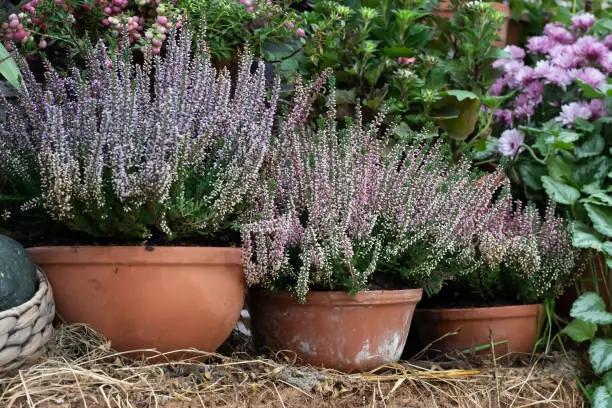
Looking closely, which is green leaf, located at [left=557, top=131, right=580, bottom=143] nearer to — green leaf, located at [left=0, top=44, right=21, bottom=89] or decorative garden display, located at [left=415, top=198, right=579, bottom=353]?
decorative garden display, located at [left=415, top=198, right=579, bottom=353]

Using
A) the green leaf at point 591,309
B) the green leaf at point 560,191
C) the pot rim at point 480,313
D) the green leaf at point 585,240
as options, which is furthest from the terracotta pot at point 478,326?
the green leaf at point 560,191

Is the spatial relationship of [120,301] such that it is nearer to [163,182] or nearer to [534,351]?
[163,182]

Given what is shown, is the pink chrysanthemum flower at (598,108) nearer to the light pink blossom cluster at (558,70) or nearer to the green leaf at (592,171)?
the light pink blossom cluster at (558,70)

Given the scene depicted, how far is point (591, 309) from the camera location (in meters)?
2.04

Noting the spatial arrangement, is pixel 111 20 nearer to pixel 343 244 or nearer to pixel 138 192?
pixel 138 192

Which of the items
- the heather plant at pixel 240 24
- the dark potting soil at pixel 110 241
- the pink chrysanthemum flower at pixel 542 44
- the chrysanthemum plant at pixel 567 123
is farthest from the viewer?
the pink chrysanthemum flower at pixel 542 44

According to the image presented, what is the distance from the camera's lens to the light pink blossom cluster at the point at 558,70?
2.42 metres

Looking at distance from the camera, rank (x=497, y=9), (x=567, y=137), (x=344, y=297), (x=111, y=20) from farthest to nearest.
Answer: (x=497, y=9) → (x=567, y=137) → (x=111, y=20) → (x=344, y=297)

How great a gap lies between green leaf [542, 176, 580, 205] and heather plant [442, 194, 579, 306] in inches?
2.0

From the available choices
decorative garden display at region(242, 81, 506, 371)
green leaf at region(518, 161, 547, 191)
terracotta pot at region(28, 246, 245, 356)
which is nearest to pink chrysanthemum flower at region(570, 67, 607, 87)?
green leaf at region(518, 161, 547, 191)

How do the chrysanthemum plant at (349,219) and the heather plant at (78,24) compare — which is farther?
the heather plant at (78,24)

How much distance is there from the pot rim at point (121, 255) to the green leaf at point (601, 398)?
1127 mm

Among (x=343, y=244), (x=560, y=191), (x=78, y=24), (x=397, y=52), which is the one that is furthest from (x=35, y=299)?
(x=560, y=191)

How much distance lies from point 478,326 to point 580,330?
1.10 ft
